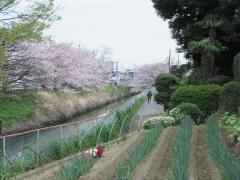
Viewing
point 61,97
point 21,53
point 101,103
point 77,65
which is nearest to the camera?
point 21,53

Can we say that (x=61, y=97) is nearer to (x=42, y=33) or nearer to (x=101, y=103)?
(x=101, y=103)

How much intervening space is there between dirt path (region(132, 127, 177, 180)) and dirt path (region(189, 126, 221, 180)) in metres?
0.50

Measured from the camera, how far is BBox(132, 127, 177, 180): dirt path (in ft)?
24.5

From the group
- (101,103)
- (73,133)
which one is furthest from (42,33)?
(101,103)

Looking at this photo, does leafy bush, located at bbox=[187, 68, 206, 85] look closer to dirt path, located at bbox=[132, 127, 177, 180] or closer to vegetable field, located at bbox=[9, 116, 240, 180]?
dirt path, located at bbox=[132, 127, 177, 180]

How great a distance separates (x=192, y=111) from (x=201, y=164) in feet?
32.8

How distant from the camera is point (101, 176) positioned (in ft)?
24.2

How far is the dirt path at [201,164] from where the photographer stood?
7.36 metres

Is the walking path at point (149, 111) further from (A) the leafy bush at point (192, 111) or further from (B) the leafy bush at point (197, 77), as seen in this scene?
(A) the leafy bush at point (192, 111)

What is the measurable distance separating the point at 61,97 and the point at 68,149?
19027 millimetres

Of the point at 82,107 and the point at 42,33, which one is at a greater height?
the point at 42,33

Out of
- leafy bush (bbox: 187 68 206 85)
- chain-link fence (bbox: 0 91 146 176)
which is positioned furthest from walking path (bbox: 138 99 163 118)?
chain-link fence (bbox: 0 91 146 176)

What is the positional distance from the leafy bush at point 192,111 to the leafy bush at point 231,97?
7.41ft

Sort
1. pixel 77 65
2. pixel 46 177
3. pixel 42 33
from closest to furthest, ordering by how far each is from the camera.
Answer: pixel 46 177, pixel 42 33, pixel 77 65
